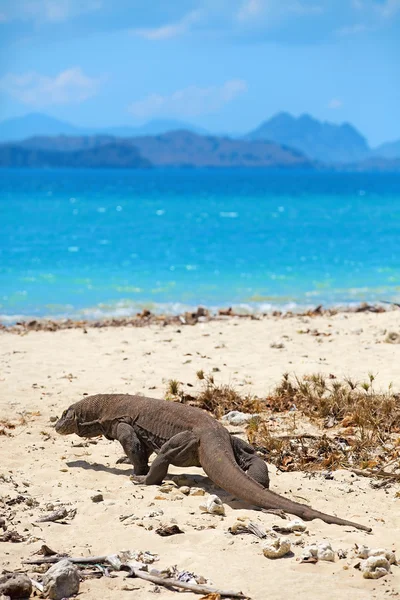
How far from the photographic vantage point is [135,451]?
7008 millimetres

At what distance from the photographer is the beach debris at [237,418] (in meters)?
8.38

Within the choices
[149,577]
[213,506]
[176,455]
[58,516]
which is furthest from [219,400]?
[149,577]

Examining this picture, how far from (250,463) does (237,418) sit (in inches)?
74.0

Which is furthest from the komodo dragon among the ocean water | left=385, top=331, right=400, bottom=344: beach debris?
the ocean water

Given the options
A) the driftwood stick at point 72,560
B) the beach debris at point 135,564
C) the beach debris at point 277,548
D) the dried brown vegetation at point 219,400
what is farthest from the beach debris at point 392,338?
the driftwood stick at point 72,560

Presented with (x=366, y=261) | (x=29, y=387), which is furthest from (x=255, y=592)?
(x=366, y=261)

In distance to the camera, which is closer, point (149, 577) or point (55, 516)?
point (149, 577)

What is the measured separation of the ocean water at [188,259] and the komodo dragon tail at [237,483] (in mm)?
13689

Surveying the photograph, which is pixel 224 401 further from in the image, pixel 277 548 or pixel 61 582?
pixel 61 582

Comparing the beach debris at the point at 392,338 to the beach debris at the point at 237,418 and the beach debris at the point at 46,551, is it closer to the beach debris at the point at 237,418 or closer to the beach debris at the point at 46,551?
the beach debris at the point at 237,418

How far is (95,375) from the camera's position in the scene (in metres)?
10.7

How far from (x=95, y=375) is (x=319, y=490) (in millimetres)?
4760

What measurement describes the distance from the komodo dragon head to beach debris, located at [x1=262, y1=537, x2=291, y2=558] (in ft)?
8.98

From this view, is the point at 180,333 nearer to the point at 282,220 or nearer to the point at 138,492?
the point at 138,492
